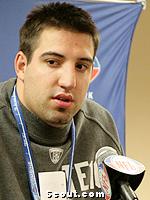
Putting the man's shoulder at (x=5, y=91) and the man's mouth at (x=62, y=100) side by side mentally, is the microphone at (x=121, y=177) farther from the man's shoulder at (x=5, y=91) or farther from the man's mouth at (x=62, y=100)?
the man's shoulder at (x=5, y=91)

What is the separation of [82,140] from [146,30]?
A: 1.58 meters

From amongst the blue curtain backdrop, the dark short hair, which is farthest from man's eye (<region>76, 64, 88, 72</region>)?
the blue curtain backdrop

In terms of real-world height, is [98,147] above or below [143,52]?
below

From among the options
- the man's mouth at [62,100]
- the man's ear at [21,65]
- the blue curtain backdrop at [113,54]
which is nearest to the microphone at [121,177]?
the man's mouth at [62,100]

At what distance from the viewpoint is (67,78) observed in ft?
3.41

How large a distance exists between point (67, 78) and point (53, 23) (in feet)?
0.59

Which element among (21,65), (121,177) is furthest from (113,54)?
(121,177)

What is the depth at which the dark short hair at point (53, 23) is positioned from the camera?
111cm

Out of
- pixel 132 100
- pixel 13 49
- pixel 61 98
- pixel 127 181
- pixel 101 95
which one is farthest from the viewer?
pixel 132 100

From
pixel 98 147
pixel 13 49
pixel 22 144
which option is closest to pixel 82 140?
pixel 98 147

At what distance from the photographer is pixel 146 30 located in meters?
2.67

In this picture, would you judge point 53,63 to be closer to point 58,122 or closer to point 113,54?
point 58,122

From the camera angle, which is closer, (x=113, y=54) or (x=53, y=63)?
(x=53, y=63)

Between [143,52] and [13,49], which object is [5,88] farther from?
[143,52]
